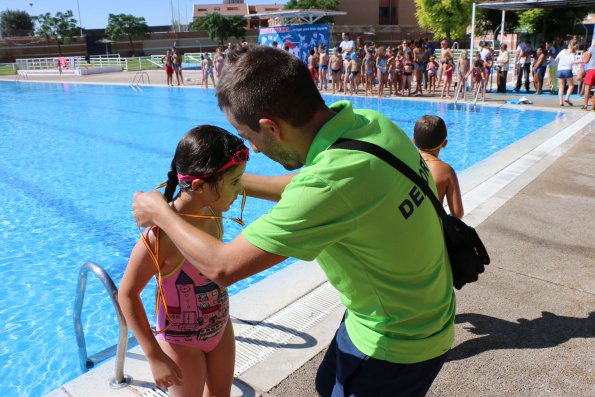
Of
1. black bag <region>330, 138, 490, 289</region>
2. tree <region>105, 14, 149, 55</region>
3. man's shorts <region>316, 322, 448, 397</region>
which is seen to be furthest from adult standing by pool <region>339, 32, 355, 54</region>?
tree <region>105, 14, 149, 55</region>

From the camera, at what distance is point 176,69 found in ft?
82.9

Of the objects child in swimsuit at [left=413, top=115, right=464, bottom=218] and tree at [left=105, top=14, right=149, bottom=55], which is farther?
tree at [left=105, top=14, right=149, bottom=55]

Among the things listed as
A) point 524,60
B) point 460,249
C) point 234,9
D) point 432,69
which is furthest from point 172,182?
point 234,9

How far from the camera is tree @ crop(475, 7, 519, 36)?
39312mm

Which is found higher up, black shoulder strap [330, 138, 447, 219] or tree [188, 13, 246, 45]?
tree [188, 13, 246, 45]

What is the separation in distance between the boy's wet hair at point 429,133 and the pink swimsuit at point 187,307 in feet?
5.84

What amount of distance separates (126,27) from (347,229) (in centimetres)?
8003

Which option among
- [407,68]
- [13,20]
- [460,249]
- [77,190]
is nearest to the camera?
[460,249]

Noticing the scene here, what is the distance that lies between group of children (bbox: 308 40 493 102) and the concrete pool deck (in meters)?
12.3

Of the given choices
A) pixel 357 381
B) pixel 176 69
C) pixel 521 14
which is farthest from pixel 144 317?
pixel 521 14

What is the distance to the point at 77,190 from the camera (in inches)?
357

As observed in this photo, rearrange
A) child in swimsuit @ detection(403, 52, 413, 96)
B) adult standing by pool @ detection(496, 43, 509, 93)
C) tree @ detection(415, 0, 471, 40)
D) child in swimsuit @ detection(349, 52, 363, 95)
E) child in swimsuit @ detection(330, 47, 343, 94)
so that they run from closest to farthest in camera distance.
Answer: adult standing by pool @ detection(496, 43, 509, 93) → child in swimsuit @ detection(403, 52, 413, 96) → child in swimsuit @ detection(349, 52, 363, 95) → child in swimsuit @ detection(330, 47, 343, 94) → tree @ detection(415, 0, 471, 40)

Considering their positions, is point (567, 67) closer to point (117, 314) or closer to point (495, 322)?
point (495, 322)

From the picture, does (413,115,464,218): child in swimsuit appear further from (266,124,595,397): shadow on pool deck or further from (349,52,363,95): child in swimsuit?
(349,52,363,95): child in swimsuit
